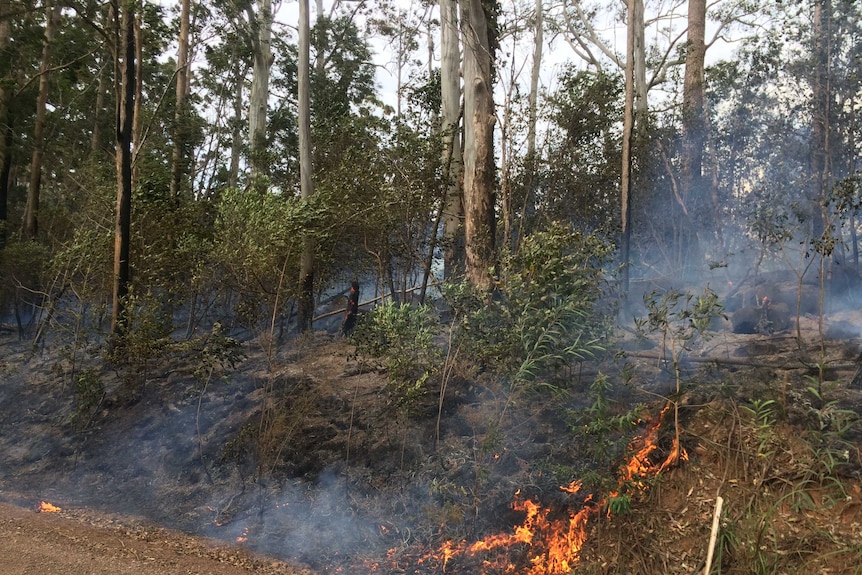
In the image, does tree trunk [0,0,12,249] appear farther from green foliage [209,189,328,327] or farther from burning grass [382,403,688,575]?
burning grass [382,403,688,575]

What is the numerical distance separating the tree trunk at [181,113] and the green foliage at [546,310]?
24.8ft

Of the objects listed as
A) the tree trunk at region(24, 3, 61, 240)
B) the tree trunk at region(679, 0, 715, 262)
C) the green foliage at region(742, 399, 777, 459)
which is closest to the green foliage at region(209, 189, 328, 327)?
the green foliage at region(742, 399, 777, 459)

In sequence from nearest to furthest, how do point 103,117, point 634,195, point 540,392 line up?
point 540,392 → point 634,195 → point 103,117

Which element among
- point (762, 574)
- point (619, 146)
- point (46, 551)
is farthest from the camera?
point (619, 146)

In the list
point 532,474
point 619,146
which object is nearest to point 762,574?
point 532,474

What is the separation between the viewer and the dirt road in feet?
16.3

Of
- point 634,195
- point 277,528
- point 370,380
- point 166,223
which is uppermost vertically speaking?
point 634,195

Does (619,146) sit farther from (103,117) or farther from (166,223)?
(103,117)

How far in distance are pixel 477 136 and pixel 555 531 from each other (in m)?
5.93

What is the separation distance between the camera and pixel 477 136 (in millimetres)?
8914

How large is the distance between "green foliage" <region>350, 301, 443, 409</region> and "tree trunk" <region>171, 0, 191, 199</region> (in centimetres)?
620

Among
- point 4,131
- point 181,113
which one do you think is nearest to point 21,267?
point 4,131

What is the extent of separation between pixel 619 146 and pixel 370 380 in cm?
892

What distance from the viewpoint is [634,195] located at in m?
14.8
